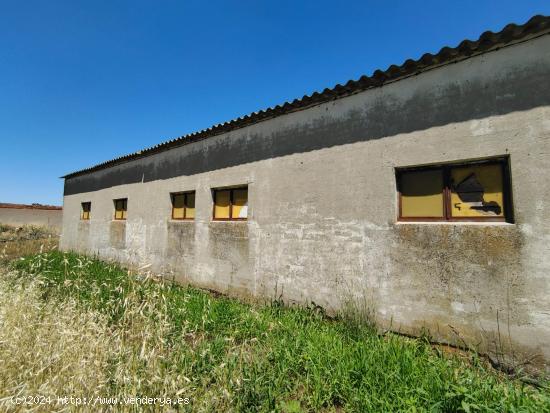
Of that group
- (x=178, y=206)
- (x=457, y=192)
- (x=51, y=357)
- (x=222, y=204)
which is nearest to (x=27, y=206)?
(x=178, y=206)

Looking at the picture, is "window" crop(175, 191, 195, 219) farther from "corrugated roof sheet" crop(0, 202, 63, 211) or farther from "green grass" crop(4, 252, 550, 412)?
"corrugated roof sheet" crop(0, 202, 63, 211)

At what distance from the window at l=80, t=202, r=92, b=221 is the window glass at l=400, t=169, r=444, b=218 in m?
13.6

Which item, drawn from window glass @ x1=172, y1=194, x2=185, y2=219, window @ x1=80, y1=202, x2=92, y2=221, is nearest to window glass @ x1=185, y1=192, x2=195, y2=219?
window glass @ x1=172, y1=194, x2=185, y2=219

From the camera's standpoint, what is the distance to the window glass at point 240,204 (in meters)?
6.90

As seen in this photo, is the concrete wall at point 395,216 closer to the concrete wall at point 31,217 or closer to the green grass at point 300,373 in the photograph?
the green grass at point 300,373

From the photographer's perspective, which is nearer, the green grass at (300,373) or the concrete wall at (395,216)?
the green grass at (300,373)

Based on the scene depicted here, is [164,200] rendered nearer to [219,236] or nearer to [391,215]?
[219,236]

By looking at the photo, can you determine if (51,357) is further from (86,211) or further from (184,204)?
(86,211)

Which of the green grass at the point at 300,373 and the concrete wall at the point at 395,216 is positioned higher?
the concrete wall at the point at 395,216

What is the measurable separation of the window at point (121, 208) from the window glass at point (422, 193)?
999 cm

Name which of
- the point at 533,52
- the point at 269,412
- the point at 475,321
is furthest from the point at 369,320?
the point at 533,52

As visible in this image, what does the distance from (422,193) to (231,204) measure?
14.0 feet

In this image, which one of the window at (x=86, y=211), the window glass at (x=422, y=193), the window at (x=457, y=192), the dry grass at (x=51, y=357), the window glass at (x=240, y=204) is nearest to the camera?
the dry grass at (x=51, y=357)

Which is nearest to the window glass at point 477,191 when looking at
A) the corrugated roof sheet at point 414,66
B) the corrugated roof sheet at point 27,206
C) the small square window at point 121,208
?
the corrugated roof sheet at point 414,66
